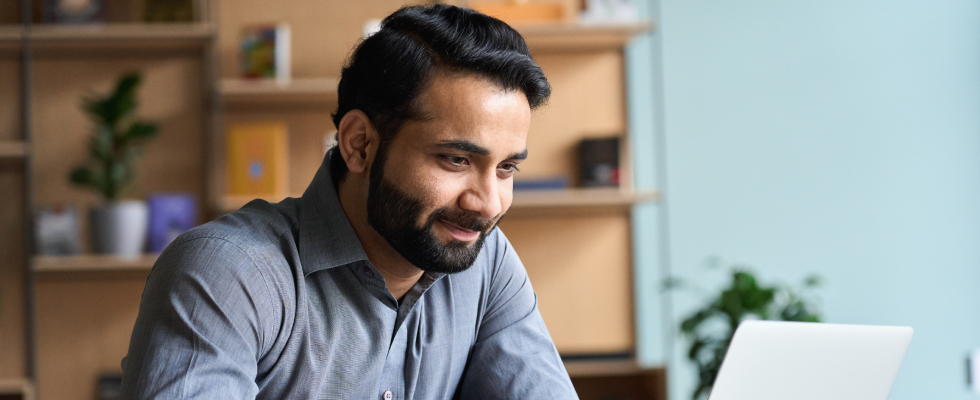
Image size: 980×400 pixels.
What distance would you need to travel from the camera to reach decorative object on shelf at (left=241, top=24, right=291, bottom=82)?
2504mm

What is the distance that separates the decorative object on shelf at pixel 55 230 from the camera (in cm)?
250

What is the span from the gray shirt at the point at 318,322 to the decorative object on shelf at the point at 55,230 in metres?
1.77

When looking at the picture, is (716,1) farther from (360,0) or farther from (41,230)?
(41,230)

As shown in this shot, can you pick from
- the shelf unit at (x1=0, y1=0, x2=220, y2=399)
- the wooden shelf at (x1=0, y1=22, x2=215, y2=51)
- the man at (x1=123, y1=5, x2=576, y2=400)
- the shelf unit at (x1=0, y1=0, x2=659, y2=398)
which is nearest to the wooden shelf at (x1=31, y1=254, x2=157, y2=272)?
the shelf unit at (x1=0, y1=0, x2=659, y2=398)

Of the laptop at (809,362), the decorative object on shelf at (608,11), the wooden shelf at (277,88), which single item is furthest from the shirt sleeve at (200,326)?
the decorative object on shelf at (608,11)

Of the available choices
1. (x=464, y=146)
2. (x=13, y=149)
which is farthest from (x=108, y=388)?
(x=464, y=146)

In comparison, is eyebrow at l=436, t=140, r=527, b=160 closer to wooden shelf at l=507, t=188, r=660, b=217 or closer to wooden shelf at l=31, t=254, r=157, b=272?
wooden shelf at l=507, t=188, r=660, b=217

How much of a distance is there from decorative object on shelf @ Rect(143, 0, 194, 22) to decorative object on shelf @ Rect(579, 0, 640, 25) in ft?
4.48

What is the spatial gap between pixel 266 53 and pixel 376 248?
164 centimetres

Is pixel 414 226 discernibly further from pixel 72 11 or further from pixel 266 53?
pixel 72 11

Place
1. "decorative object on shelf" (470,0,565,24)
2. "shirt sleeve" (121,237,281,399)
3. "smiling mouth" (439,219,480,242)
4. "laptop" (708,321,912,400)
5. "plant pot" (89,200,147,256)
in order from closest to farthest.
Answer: "shirt sleeve" (121,237,281,399)
"laptop" (708,321,912,400)
"smiling mouth" (439,219,480,242)
"plant pot" (89,200,147,256)
"decorative object on shelf" (470,0,565,24)

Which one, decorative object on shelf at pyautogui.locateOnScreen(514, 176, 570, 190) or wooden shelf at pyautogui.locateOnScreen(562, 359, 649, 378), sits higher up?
decorative object on shelf at pyautogui.locateOnScreen(514, 176, 570, 190)

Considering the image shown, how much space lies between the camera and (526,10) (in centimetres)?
255

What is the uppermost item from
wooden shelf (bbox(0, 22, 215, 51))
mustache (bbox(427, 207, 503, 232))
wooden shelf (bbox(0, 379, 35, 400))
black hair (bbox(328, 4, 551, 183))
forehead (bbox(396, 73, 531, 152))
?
wooden shelf (bbox(0, 22, 215, 51))
